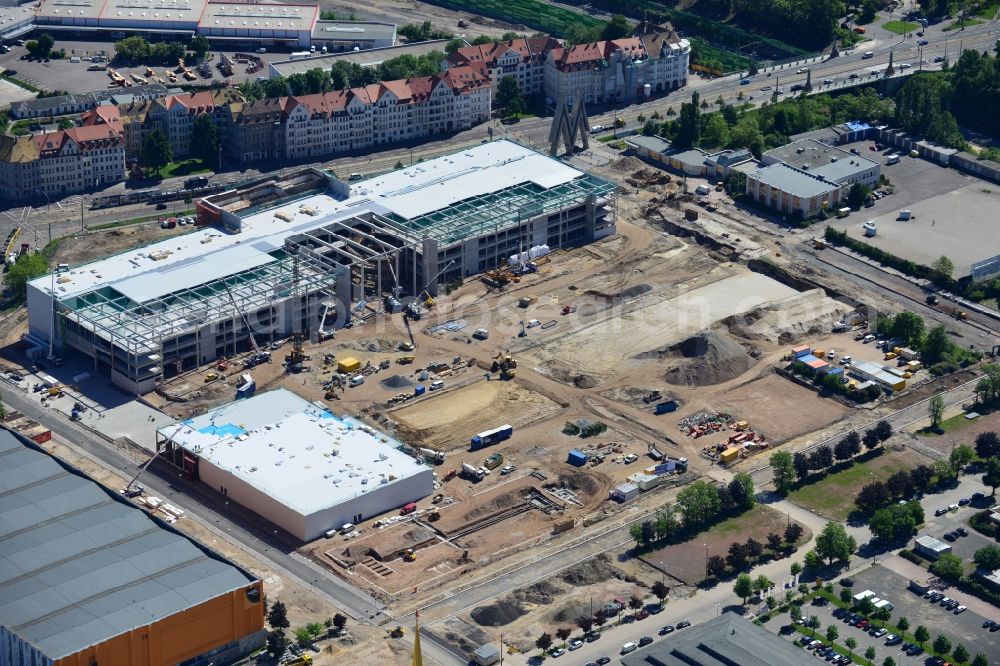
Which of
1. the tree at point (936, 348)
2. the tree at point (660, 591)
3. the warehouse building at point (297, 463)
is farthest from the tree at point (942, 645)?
the tree at point (936, 348)

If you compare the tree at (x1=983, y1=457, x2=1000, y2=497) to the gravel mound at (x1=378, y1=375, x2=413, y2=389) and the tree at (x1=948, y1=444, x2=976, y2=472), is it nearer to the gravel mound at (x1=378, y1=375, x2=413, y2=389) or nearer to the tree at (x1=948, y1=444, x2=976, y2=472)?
the tree at (x1=948, y1=444, x2=976, y2=472)

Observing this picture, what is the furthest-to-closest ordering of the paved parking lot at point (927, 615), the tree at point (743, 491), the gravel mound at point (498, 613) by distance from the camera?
the tree at point (743, 491) < the gravel mound at point (498, 613) < the paved parking lot at point (927, 615)

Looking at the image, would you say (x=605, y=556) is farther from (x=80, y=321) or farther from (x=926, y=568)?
(x=80, y=321)

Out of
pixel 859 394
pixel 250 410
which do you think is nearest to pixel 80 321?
pixel 250 410

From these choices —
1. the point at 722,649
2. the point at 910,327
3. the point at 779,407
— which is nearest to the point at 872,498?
the point at 779,407

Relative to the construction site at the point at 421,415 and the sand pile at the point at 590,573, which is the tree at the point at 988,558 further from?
the sand pile at the point at 590,573

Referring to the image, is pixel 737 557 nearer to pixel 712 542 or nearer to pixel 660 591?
pixel 712 542

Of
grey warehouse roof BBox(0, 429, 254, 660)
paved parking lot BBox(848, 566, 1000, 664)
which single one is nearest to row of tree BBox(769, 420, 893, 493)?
paved parking lot BBox(848, 566, 1000, 664)
